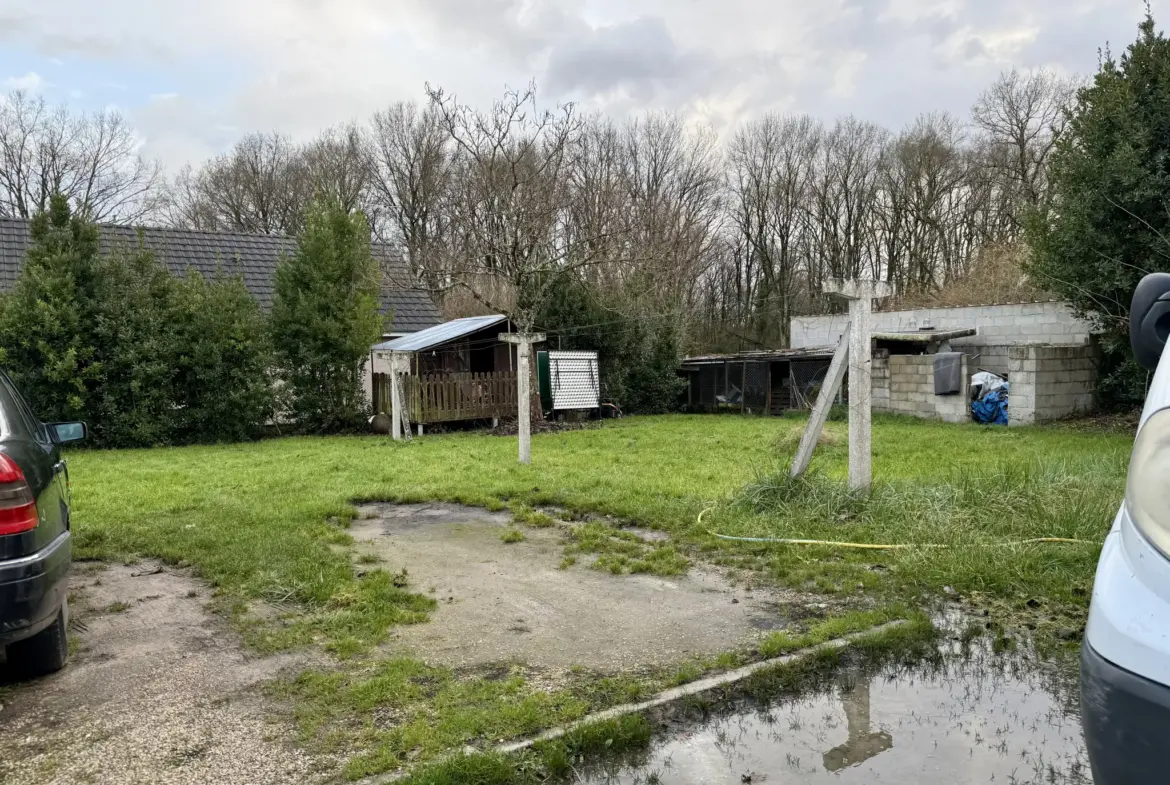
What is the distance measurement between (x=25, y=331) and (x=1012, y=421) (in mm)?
17797

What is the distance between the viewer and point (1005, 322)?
60.7ft

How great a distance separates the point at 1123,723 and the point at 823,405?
5.86 m

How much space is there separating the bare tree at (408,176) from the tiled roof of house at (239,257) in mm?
11542

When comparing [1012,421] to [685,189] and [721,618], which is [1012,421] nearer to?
[721,618]

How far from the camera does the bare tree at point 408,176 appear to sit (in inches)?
1348

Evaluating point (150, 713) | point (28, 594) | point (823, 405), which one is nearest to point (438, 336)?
point (823, 405)

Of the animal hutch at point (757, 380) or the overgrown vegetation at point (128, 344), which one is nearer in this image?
the overgrown vegetation at point (128, 344)

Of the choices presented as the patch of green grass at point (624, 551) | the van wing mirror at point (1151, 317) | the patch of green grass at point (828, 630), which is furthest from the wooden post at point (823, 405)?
the van wing mirror at point (1151, 317)

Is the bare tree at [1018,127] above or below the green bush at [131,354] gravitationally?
above

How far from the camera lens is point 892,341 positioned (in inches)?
749

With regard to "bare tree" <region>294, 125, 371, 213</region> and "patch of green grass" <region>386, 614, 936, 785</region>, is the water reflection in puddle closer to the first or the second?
"patch of green grass" <region>386, 614, 936, 785</region>

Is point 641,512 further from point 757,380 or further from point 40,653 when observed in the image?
point 757,380

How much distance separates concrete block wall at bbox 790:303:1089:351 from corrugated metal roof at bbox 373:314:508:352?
890cm

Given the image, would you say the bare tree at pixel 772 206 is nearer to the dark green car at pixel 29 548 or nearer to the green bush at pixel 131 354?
the green bush at pixel 131 354
